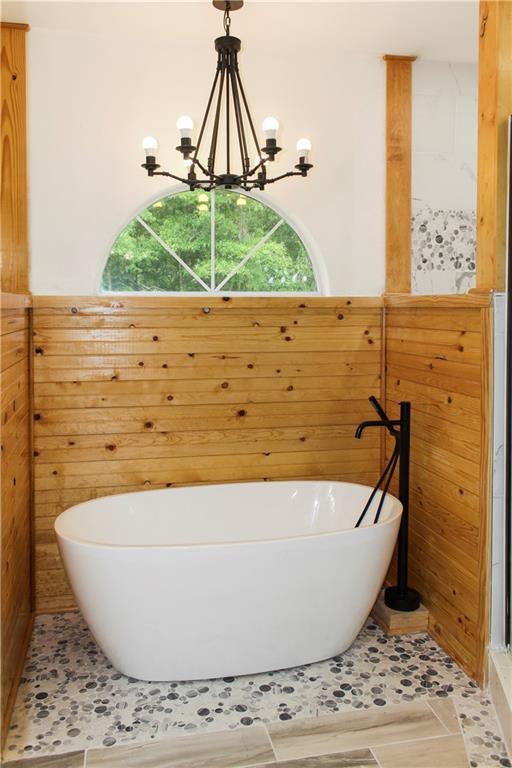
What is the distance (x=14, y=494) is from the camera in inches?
109

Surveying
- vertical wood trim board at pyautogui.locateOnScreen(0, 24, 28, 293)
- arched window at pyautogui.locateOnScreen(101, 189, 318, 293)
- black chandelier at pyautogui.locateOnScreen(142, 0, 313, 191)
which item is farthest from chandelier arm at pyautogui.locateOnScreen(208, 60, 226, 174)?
vertical wood trim board at pyautogui.locateOnScreen(0, 24, 28, 293)

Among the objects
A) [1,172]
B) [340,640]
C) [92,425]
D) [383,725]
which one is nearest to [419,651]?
[340,640]

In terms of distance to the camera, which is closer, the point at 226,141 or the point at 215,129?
the point at 215,129

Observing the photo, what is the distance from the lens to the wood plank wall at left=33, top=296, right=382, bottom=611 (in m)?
3.31

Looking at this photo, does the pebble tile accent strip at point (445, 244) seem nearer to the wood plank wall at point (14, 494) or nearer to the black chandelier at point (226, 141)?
the black chandelier at point (226, 141)

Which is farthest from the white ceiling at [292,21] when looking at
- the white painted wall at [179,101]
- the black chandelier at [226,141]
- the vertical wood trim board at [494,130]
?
the vertical wood trim board at [494,130]

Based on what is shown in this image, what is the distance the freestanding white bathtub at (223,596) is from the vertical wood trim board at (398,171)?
1294 mm

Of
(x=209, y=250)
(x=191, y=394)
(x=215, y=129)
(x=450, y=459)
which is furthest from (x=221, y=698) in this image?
(x=215, y=129)

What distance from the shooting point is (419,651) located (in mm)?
2887

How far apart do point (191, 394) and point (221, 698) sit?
1414 mm

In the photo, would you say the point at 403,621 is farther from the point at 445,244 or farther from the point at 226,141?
the point at 226,141

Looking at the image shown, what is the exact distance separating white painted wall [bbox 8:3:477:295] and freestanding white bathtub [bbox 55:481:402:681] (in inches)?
53.6

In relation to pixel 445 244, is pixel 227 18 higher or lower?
higher

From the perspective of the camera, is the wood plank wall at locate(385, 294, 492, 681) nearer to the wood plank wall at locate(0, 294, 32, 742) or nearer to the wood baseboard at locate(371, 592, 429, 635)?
→ the wood baseboard at locate(371, 592, 429, 635)
